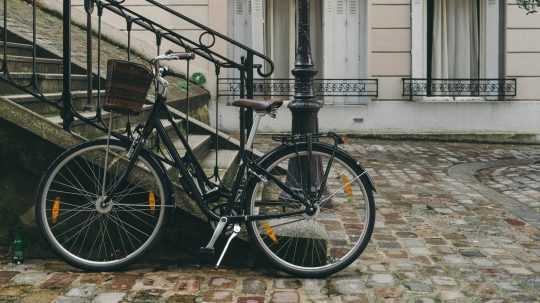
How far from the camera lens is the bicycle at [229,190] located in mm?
4527

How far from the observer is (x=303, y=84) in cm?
637

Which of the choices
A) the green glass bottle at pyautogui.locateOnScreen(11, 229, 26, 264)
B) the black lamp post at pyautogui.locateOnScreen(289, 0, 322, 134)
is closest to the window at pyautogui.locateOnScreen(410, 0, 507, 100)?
the black lamp post at pyautogui.locateOnScreen(289, 0, 322, 134)

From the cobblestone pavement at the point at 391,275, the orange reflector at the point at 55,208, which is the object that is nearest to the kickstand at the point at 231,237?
the cobblestone pavement at the point at 391,275

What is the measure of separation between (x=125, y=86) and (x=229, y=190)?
0.93 m

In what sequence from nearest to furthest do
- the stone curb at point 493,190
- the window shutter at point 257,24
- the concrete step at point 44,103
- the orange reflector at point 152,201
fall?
the orange reflector at point 152,201 < the concrete step at point 44,103 < the stone curb at point 493,190 < the window shutter at point 257,24

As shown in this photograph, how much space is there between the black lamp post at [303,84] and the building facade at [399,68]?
7391mm

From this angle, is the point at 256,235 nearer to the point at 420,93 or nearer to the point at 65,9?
the point at 65,9

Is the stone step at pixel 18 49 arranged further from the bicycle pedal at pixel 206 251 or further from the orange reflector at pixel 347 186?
the orange reflector at pixel 347 186

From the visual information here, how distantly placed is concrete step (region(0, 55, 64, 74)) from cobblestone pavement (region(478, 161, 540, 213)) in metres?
4.81

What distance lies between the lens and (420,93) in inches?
551

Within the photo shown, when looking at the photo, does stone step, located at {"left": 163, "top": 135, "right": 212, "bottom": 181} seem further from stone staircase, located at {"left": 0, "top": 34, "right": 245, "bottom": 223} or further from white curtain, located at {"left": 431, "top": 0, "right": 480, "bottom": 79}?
white curtain, located at {"left": 431, "top": 0, "right": 480, "bottom": 79}

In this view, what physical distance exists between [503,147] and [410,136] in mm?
1752

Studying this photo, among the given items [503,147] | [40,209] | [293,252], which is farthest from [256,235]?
[503,147]

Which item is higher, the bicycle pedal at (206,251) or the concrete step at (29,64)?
the concrete step at (29,64)
